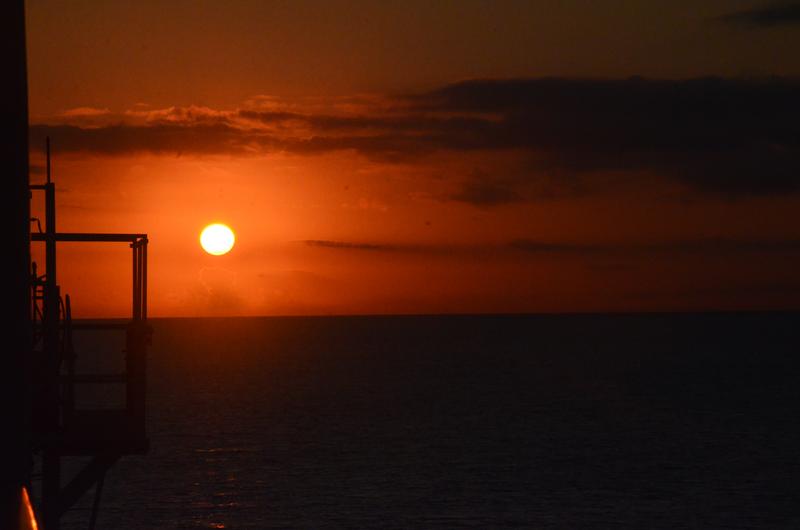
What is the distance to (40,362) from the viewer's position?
14281mm

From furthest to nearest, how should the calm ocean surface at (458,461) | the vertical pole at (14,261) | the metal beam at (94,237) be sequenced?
the calm ocean surface at (458,461), the metal beam at (94,237), the vertical pole at (14,261)

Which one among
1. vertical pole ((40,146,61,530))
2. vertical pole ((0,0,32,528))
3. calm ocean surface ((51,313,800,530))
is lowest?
calm ocean surface ((51,313,800,530))

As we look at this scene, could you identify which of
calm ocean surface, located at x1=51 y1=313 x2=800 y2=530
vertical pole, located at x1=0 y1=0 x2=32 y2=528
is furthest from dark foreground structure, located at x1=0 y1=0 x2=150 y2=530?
calm ocean surface, located at x1=51 y1=313 x2=800 y2=530

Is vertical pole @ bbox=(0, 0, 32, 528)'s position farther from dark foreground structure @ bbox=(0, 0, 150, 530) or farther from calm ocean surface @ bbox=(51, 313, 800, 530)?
calm ocean surface @ bbox=(51, 313, 800, 530)

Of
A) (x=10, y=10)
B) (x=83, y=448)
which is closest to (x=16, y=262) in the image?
(x=10, y=10)

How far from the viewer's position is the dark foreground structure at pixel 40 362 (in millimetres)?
5578

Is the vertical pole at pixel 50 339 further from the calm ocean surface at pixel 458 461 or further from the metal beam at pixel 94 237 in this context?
the calm ocean surface at pixel 458 461

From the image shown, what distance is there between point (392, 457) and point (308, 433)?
57.2 feet

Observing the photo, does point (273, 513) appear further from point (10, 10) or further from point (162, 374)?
point (162, 374)

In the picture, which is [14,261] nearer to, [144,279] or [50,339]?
[50,339]

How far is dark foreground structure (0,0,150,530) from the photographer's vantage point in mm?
5578

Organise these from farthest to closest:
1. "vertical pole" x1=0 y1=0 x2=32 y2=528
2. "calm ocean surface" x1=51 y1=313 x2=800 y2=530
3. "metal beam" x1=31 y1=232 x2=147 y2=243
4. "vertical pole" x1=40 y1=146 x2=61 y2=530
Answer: "calm ocean surface" x1=51 y1=313 x2=800 y2=530 < "metal beam" x1=31 y1=232 x2=147 y2=243 < "vertical pole" x1=40 y1=146 x2=61 y2=530 < "vertical pole" x1=0 y1=0 x2=32 y2=528

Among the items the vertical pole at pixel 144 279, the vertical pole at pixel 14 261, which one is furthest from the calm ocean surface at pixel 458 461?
the vertical pole at pixel 14 261

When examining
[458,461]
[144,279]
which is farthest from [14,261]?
[458,461]
